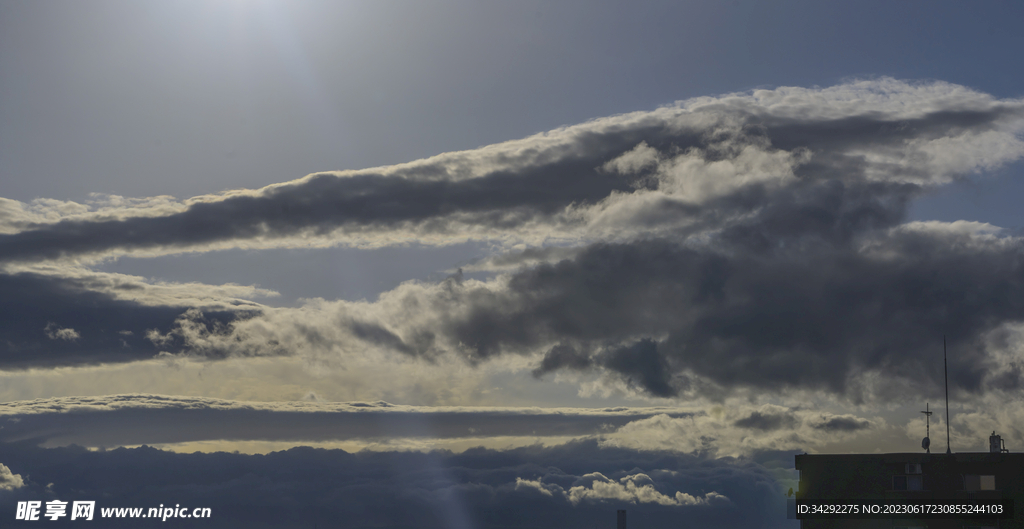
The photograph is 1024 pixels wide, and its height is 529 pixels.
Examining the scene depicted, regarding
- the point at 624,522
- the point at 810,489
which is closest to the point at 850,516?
the point at 810,489

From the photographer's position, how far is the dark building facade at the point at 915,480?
3137 inches

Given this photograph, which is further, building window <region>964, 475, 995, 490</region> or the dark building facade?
building window <region>964, 475, 995, 490</region>

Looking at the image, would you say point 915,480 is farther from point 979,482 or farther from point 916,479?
point 979,482

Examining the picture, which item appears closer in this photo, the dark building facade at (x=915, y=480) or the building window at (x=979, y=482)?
the dark building facade at (x=915, y=480)

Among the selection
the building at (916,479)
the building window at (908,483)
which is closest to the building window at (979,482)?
the building at (916,479)

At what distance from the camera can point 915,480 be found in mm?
85438

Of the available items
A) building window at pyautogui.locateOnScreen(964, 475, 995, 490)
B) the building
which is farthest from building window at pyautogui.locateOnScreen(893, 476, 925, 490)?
building window at pyautogui.locateOnScreen(964, 475, 995, 490)

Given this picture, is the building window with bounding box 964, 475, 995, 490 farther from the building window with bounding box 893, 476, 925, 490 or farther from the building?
the building window with bounding box 893, 476, 925, 490

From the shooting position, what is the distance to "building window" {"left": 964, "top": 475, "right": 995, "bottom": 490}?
265 feet

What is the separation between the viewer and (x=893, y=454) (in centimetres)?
8650

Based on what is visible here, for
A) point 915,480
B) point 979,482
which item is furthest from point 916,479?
point 979,482

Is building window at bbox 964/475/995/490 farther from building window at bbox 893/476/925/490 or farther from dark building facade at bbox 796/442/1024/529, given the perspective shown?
building window at bbox 893/476/925/490

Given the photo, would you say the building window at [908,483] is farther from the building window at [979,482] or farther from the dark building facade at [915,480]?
the building window at [979,482]

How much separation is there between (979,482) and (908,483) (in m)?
6.51
